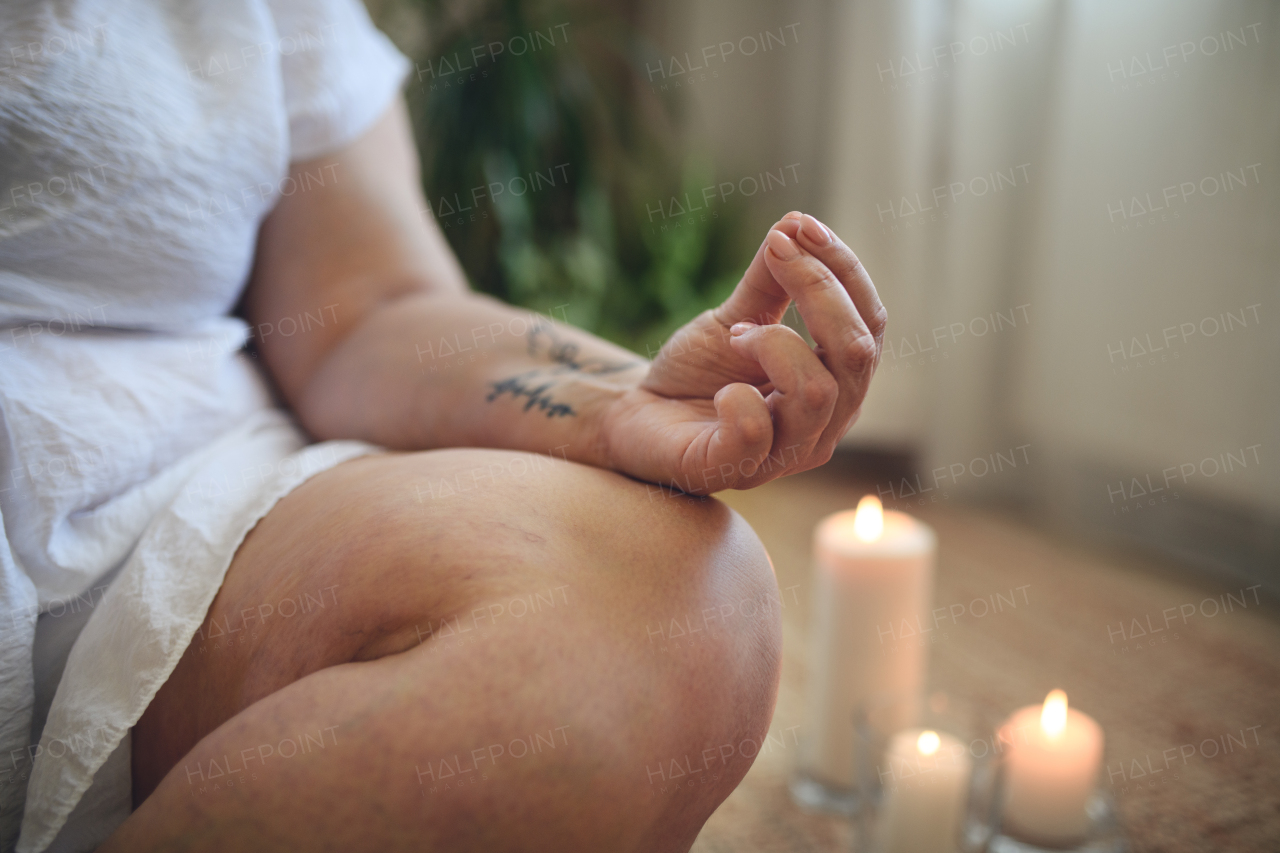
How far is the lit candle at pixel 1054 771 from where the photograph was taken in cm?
73

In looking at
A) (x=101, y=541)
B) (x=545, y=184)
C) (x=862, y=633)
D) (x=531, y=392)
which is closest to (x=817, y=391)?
(x=531, y=392)

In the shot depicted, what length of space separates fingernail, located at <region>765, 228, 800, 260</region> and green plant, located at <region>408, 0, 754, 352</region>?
140 centimetres

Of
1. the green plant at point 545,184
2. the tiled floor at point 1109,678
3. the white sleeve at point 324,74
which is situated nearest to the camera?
the white sleeve at point 324,74

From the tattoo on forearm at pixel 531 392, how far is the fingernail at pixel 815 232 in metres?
0.21

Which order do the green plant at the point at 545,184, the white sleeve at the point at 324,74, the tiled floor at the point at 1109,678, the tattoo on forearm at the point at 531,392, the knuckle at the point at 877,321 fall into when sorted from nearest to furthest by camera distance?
the knuckle at the point at 877,321 → the tattoo on forearm at the point at 531,392 → the white sleeve at the point at 324,74 → the tiled floor at the point at 1109,678 → the green plant at the point at 545,184

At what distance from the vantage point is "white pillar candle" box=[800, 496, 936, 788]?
0.85m

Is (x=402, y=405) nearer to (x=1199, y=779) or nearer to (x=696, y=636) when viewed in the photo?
(x=696, y=636)

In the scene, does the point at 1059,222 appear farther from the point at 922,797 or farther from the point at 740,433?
the point at 740,433

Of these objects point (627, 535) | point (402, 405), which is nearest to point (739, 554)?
point (627, 535)

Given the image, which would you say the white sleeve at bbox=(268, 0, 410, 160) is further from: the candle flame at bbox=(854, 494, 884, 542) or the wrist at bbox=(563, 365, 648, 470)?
the candle flame at bbox=(854, 494, 884, 542)

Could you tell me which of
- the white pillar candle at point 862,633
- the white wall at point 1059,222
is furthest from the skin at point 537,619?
the white wall at point 1059,222

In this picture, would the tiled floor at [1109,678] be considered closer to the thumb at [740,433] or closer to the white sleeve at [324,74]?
the thumb at [740,433]

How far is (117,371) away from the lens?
1.72 ft

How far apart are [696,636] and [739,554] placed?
0.07 metres
